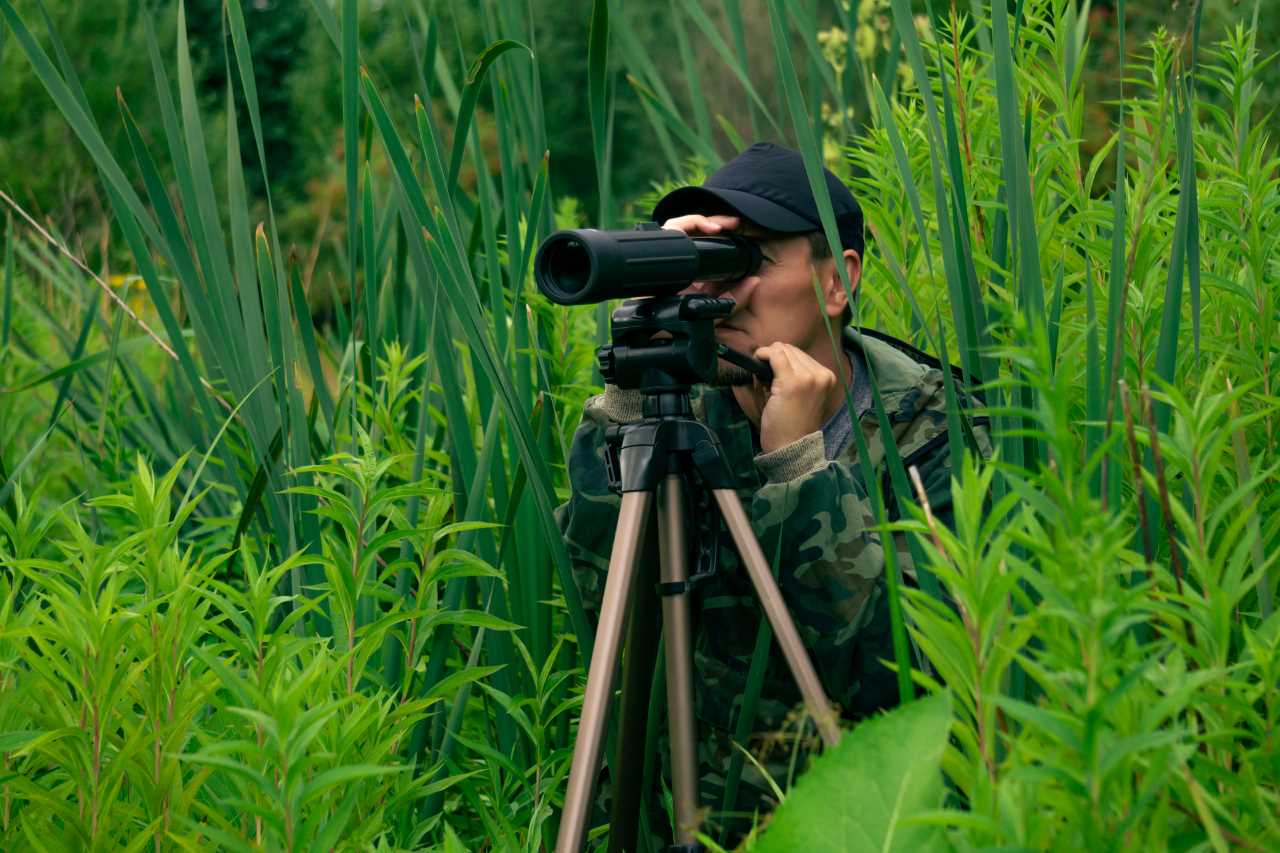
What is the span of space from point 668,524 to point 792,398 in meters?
0.32

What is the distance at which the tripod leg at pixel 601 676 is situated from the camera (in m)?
1.41

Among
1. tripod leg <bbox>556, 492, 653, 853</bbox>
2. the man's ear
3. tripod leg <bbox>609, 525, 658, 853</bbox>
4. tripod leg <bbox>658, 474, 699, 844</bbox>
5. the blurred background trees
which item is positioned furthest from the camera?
the blurred background trees

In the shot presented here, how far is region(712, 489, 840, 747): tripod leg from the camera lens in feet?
4.65

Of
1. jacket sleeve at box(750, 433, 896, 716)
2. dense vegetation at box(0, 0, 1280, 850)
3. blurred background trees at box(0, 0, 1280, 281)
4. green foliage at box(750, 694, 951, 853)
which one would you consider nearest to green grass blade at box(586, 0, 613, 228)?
dense vegetation at box(0, 0, 1280, 850)

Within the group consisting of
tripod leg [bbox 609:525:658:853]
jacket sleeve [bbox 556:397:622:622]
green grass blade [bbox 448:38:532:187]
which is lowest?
tripod leg [bbox 609:525:658:853]

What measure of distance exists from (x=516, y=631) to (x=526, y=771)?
0.82 ft

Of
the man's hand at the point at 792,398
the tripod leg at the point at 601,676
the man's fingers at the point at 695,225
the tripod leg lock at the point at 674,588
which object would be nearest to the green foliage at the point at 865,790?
the tripod leg at the point at 601,676

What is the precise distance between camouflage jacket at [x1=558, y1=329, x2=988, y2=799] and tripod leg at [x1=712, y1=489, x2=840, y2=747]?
11 centimetres

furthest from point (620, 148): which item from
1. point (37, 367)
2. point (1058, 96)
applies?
point (1058, 96)

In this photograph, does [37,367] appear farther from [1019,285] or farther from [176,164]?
[1019,285]

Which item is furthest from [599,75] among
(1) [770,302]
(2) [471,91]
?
(1) [770,302]

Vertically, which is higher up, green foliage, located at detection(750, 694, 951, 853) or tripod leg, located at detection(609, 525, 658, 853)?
green foliage, located at detection(750, 694, 951, 853)

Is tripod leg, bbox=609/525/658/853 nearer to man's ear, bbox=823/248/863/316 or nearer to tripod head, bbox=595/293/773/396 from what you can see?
tripod head, bbox=595/293/773/396

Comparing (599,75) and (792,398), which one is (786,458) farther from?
(599,75)
